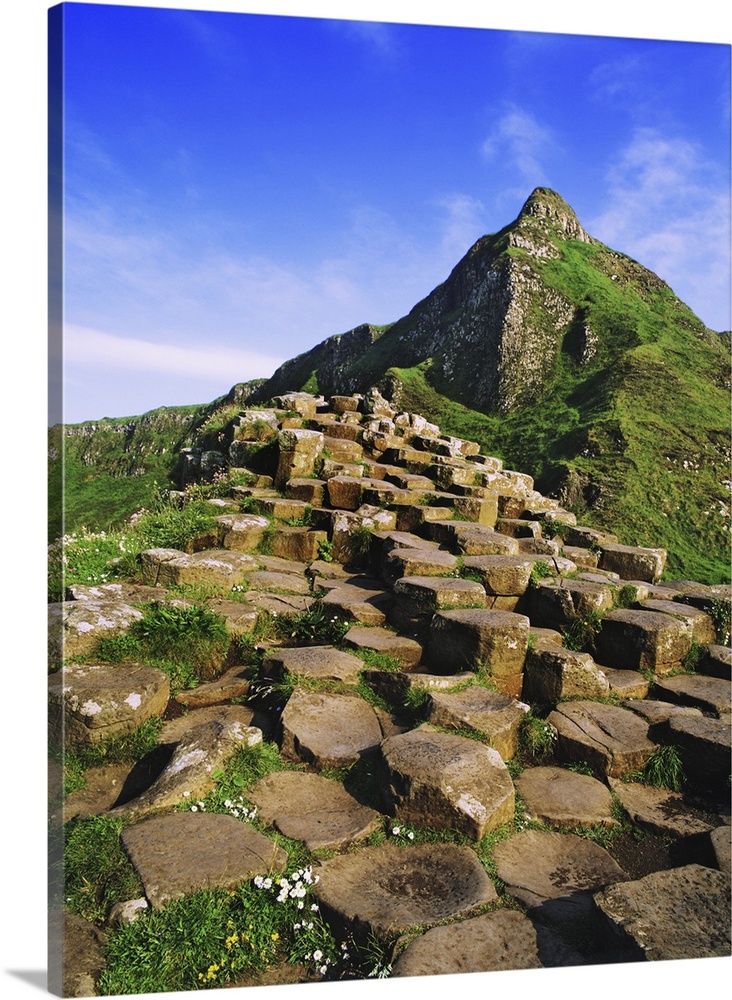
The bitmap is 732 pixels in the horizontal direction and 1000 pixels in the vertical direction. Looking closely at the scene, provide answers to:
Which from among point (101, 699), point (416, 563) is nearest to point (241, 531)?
point (416, 563)

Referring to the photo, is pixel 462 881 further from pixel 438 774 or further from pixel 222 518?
pixel 222 518

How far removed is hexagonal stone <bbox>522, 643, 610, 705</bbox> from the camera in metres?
5.11

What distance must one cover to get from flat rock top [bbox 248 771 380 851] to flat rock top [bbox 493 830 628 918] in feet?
2.56

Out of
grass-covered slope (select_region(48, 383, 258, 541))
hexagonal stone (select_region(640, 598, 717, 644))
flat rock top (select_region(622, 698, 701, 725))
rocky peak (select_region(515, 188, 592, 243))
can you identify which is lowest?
flat rock top (select_region(622, 698, 701, 725))

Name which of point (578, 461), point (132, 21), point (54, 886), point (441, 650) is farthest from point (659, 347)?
point (54, 886)

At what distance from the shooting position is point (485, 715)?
4410 millimetres

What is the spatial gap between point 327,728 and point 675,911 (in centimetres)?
225

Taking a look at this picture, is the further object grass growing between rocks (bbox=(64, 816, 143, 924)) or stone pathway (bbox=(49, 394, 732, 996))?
stone pathway (bbox=(49, 394, 732, 996))

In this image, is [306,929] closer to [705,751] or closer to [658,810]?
[658,810]

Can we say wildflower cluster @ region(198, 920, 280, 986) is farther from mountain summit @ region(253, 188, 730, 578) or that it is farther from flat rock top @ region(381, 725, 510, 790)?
mountain summit @ region(253, 188, 730, 578)

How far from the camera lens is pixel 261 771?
3943mm

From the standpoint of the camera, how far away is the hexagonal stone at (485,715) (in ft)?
14.1

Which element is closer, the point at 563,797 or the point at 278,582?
the point at 563,797

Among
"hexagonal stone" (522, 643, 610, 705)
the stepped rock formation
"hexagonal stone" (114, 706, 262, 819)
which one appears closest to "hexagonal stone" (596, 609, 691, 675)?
"hexagonal stone" (522, 643, 610, 705)
